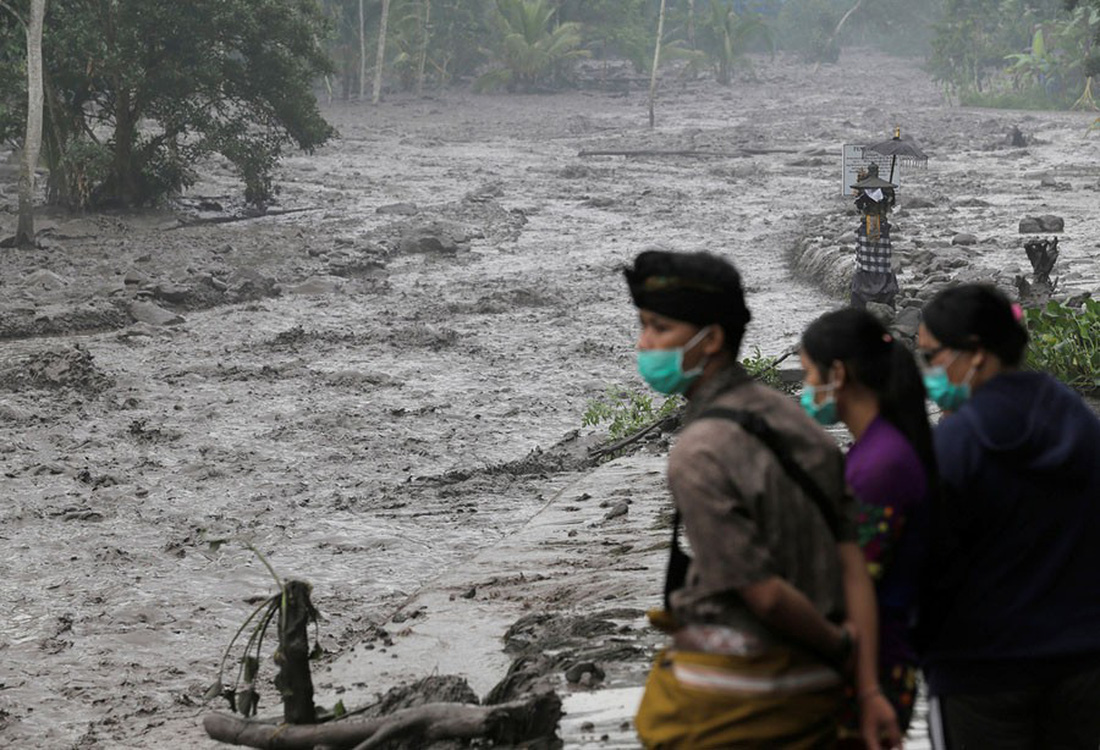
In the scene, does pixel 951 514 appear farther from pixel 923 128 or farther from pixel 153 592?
pixel 923 128

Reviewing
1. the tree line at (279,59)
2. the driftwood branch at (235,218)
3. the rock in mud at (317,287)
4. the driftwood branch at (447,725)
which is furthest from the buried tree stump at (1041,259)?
the driftwood branch at (235,218)

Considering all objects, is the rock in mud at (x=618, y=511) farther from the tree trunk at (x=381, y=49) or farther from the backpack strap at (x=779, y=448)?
the tree trunk at (x=381, y=49)

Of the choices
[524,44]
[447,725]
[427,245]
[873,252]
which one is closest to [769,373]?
[873,252]

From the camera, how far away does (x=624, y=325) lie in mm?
17891

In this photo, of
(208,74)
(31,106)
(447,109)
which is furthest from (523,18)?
(31,106)

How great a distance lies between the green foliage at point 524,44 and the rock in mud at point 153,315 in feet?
113

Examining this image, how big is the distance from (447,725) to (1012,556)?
2180 millimetres

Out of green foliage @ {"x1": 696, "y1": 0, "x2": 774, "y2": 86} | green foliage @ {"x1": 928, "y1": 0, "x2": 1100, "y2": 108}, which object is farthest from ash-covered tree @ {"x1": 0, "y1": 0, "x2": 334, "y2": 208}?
green foliage @ {"x1": 696, "y1": 0, "x2": 774, "y2": 86}

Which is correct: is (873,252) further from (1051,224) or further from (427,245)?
(427,245)

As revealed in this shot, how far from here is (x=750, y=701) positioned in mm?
2480

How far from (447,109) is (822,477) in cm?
4748

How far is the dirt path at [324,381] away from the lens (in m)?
8.33

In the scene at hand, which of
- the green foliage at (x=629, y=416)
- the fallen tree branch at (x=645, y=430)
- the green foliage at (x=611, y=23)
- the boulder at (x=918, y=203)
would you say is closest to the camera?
the fallen tree branch at (x=645, y=430)

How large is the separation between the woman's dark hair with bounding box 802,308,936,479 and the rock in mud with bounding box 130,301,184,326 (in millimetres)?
15711
